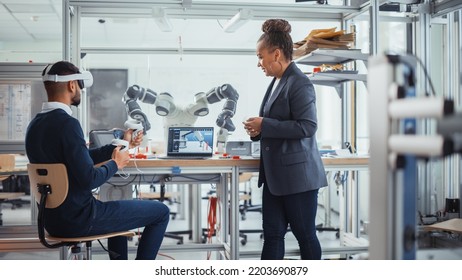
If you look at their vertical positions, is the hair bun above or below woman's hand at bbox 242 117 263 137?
above

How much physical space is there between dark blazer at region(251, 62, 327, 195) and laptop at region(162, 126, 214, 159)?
48cm

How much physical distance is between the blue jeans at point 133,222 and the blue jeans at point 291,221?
1.55 feet

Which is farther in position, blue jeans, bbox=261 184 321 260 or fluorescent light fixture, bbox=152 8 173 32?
fluorescent light fixture, bbox=152 8 173 32

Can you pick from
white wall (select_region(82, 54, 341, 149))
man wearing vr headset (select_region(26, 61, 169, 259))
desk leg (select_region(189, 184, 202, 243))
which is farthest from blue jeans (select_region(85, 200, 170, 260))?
white wall (select_region(82, 54, 341, 149))

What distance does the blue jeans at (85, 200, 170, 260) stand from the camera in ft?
6.54

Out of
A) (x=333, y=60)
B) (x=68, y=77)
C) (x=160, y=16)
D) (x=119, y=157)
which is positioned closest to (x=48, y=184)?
(x=119, y=157)

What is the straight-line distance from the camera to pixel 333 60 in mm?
3027

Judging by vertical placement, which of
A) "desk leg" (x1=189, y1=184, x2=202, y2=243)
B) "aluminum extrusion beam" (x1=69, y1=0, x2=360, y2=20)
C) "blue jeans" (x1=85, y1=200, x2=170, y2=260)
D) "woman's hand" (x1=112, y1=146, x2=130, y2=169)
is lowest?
"desk leg" (x1=189, y1=184, x2=202, y2=243)

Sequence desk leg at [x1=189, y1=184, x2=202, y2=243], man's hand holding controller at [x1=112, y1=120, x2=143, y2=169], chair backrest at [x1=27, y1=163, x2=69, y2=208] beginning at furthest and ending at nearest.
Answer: desk leg at [x1=189, y1=184, x2=202, y2=243] → man's hand holding controller at [x1=112, y1=120, x2=143, y2=169] → chair backrest at [x1=27, y1=163, x2=69, y2=208]

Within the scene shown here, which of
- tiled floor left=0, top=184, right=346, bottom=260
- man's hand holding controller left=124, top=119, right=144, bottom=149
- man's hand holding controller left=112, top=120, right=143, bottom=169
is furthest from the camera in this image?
tiled floor left=0, top=184, right=346, bottom=260

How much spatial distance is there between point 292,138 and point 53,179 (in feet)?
3.25

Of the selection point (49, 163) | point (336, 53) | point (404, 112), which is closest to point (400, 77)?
point (404, 112)

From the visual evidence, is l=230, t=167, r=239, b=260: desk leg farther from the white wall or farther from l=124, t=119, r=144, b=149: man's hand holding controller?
the white wall

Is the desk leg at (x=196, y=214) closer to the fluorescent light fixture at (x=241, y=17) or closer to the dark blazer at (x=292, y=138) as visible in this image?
the fluorescent light fixture at (x=241, y=17)
